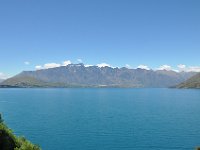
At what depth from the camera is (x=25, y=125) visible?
149 metres

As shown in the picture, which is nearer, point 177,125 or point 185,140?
point 185,140

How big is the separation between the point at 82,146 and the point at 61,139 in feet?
43.9

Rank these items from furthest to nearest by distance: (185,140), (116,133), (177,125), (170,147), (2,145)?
(177,125) → (116,133) → (185,140) → (170,147) → (2,145)

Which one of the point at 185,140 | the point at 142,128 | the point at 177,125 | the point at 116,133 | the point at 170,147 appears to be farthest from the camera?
the point at 177,125

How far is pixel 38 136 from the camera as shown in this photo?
120 meters

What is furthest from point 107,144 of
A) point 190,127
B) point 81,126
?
point 190,127

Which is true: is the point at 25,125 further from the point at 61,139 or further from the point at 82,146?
the point at 82,146

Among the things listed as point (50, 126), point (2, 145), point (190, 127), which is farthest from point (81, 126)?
point (2, 145)

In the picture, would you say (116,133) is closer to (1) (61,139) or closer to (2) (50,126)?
(1) (61,139)

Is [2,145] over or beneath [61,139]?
over

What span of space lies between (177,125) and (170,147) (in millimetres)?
49517

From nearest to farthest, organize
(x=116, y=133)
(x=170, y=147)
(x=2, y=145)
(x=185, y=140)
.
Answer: (x=2, y=145) → (x=170, y=147) → (x=185, y=140) → (x=116, y=133)

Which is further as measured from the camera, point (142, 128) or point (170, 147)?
point (142, 128)

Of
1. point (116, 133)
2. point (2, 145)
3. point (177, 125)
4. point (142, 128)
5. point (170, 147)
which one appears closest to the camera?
point (2, 145)
